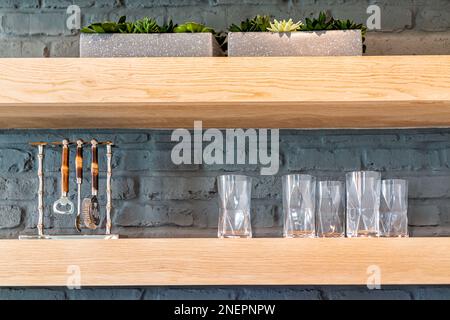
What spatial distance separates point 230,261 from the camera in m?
1.42

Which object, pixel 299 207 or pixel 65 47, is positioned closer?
pixel 299 207

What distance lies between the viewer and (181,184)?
181 centimetres

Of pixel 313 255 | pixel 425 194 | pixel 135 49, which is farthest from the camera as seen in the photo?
pixel 425 194

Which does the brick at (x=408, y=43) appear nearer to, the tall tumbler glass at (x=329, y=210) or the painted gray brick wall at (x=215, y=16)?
the painted gray brick wall at (x=215, y=16)

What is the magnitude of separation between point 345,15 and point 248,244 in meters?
0.75

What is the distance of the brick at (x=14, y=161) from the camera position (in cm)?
181

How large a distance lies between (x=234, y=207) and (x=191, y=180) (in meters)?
0.28

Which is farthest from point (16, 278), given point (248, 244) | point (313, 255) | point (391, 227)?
point (391, 227)

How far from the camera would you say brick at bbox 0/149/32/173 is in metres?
1.81

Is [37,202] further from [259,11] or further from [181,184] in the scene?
[259,11]

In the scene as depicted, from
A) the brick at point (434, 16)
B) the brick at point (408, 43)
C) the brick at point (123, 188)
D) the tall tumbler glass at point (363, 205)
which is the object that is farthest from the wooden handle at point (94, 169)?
the brick at point (434, 16)

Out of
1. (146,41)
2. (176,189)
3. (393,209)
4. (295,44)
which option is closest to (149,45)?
(146,41)

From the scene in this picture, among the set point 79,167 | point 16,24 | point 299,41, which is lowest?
point 79,167

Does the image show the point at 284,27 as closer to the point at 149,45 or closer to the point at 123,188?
the point at 149,45
